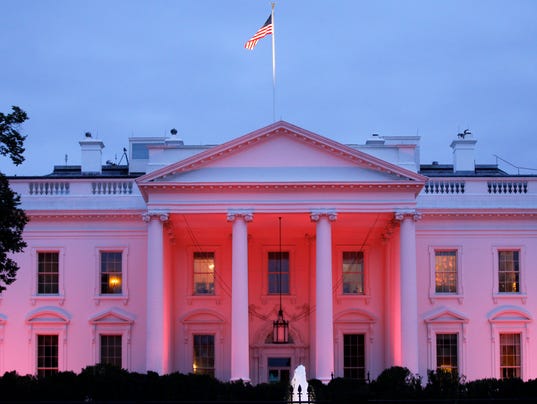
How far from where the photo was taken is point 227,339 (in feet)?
128

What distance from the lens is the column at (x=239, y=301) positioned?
3441 centimetres

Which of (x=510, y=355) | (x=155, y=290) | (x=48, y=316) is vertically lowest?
(x=510, y=355)

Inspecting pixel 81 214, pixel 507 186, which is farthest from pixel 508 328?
pixel 81 214

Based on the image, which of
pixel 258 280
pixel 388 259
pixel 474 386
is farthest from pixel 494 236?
pixel 474 386

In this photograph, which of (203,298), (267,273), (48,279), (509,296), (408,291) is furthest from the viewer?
(267,273)

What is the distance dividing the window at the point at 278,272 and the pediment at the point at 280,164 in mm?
5710

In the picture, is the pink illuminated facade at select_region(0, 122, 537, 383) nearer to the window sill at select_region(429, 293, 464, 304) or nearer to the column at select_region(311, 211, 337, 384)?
the window sill at select_region(429, 293, 464, 304)

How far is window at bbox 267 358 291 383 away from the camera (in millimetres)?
39438

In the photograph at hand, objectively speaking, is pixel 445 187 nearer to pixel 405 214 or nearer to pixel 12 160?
pixel 405 214

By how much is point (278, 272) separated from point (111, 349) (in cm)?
751

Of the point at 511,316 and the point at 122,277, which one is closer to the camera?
the point at 511,316

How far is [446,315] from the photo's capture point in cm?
3828

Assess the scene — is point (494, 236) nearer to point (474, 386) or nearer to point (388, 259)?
point (388, 259)

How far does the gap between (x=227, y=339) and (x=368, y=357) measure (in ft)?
19.1
